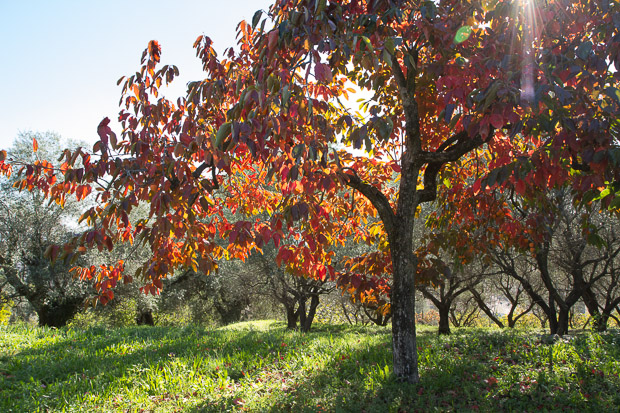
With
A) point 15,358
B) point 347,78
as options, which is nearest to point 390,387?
point 347,78

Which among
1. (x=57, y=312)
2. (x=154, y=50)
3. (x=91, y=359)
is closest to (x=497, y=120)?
(x=154, y=50)

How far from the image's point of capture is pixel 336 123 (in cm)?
366

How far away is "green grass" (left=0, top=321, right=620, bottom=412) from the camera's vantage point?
159 inches

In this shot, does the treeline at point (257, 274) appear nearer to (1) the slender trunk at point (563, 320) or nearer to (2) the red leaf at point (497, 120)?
(1) the slender trunk at point (563, 320)

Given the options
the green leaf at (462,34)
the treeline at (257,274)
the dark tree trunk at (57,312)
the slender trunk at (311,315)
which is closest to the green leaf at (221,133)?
the green leaf at (462,34)

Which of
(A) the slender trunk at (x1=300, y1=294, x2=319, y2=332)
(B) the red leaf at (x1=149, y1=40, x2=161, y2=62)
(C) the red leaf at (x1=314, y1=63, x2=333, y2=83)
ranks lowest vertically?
(A) the slender trunk at (x1=300, y1=294, x2=319, y2=332)

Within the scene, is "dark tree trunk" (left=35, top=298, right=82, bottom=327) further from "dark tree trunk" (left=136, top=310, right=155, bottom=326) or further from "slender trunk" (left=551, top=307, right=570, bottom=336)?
"slender trunk" (left=551, top=307, right=570, bottom=336)

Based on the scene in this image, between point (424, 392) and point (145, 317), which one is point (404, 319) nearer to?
point (424, 392)

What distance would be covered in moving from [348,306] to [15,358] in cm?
2413

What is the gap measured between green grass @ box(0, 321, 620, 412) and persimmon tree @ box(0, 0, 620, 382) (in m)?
0.68

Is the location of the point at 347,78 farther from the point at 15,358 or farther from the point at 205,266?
the point at 15,358

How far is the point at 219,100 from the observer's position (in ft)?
14.9

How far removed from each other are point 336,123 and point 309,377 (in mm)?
3270

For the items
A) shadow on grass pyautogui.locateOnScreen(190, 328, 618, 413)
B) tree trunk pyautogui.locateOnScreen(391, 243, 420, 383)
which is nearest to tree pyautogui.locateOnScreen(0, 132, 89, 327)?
shadow on grass pyautogui.locateOnScreen(190, 328, 618, 413)
